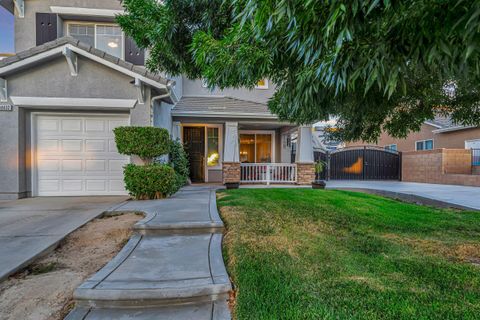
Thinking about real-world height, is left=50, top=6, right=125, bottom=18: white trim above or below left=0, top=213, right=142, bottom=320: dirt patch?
above

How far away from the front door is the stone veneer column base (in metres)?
4.75

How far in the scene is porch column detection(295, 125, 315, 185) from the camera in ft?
39.4

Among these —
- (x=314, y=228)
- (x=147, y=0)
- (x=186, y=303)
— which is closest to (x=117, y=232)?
(x=186, y=303)

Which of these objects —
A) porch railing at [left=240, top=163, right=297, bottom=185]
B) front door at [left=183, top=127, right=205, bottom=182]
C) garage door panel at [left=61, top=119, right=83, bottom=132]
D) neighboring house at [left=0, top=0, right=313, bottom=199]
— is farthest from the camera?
front door at [left=183, top=127, right=205, bottom=182]

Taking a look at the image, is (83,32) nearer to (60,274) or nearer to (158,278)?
(60,274)

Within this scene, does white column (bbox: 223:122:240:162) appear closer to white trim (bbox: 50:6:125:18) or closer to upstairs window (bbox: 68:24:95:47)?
white trim (bbox: 50:6:125:18)

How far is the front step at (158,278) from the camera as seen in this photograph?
2.77m

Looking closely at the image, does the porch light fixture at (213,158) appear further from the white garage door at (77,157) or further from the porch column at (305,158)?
the white garage door at (77,157)

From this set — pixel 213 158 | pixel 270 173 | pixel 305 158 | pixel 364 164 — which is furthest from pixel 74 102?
pixel 364 164

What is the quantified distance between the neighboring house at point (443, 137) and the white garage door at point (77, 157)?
41.2 feet

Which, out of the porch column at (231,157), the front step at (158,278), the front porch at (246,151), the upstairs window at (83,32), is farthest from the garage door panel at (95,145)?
the front step at (158,278)

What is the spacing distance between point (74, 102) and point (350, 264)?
8.38 meters

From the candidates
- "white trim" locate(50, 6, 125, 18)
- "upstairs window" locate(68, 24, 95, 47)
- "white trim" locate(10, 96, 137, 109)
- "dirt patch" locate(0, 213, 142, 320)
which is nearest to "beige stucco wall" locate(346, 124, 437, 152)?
"white trim" locate(10, 96, 137, 109)

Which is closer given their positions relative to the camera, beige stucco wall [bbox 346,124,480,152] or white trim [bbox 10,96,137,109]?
white trim [bbox 10,96,137,109]
